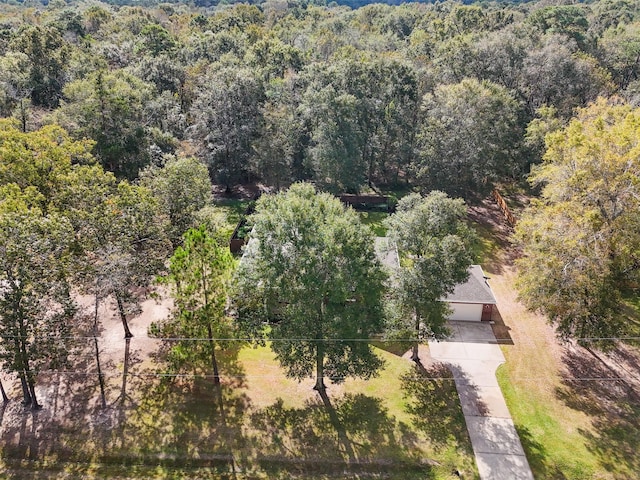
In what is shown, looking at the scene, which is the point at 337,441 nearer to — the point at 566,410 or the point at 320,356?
the point at 320,356

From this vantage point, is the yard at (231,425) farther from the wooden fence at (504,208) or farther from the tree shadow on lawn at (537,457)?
the wooden fence at (504,208)

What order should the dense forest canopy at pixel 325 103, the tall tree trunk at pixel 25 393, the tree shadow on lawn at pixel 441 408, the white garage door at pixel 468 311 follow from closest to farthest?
the tree shadow on lawn at pixel 441 408 < the tall tree trunk at pixel 25 393 < the white garage door at pixel 468 311 < the dense forest canopy at pixel 325 103

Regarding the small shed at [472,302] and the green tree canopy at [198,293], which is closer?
the green tree canopy at [198,293]

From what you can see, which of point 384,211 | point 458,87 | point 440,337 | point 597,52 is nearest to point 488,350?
point 440,337

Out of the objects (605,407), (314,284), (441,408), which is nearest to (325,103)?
(314,284)

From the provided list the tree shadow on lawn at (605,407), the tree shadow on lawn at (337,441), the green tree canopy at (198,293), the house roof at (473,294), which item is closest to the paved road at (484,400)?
the house roof at (473,294)

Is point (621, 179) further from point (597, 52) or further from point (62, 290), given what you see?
point (597, 52)

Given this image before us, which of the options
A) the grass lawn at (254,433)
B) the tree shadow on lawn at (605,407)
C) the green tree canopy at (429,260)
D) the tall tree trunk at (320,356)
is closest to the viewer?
the grass lawn at (254,433)
